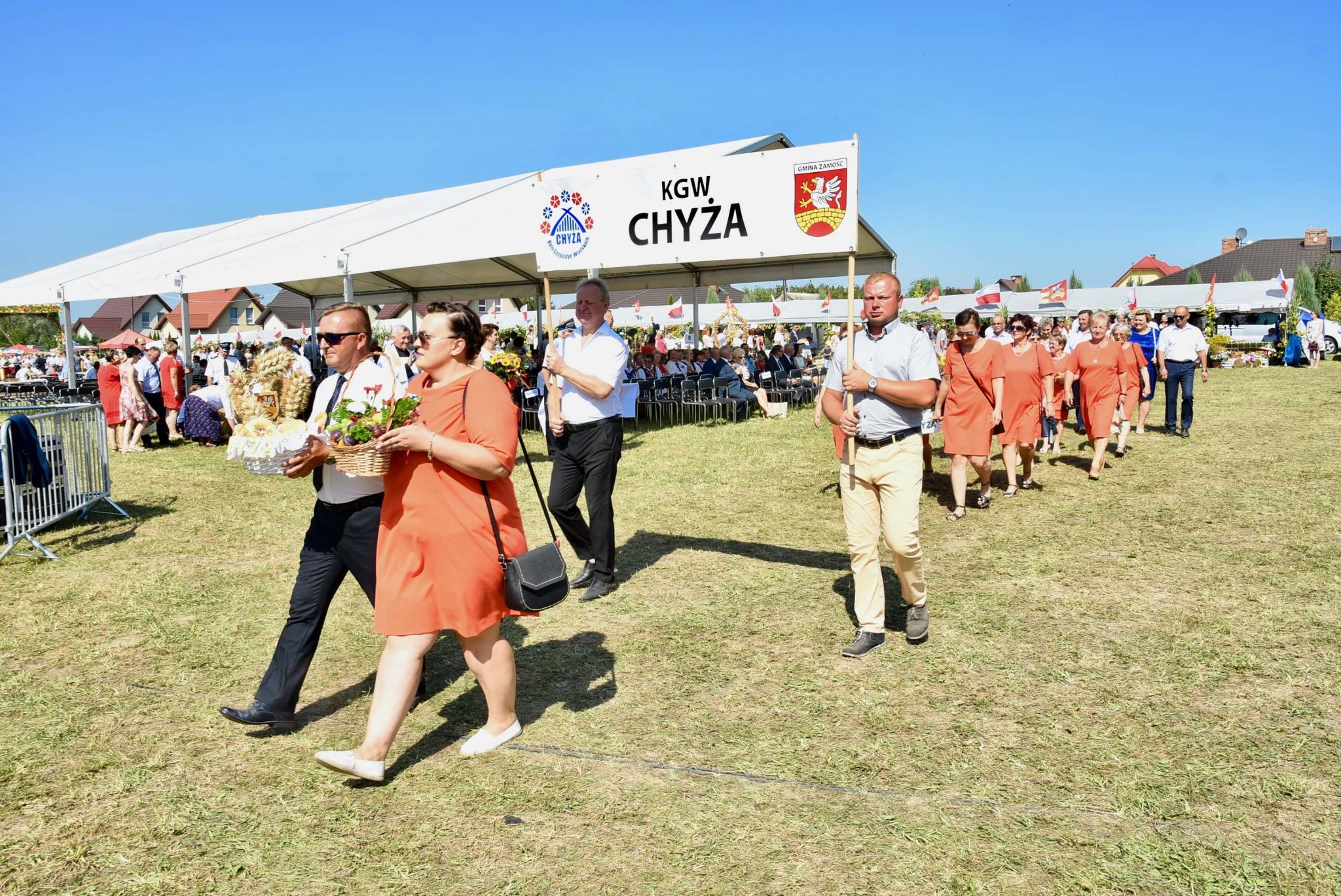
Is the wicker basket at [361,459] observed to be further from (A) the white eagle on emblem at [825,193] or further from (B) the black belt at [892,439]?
(A) the white eagle on emblem at [825,193]

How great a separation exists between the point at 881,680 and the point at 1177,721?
1.28m

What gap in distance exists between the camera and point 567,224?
25.8ft

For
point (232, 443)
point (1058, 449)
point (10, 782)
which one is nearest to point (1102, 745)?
point (232, 443)

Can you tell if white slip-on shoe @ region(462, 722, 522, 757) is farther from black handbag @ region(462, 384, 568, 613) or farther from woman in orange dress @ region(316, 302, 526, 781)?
black handbag @ region(462, 384, 568, 613)

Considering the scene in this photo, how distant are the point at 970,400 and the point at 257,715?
6419mm

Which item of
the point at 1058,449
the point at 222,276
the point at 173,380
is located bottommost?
the point at 1058,449

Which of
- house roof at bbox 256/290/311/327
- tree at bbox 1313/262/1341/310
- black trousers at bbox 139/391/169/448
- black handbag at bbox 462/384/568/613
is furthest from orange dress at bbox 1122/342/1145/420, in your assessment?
house roof at bbox 256/290/311/327

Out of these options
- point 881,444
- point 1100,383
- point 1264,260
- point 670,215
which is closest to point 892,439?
point 881,444

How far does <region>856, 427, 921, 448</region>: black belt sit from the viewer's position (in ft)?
15.3

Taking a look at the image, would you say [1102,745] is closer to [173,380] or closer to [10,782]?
[10,782]

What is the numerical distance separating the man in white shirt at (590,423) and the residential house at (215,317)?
61548 mm

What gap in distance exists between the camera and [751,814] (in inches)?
128

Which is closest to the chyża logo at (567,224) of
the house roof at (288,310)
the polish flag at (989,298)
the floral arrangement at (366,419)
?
the floral arrangement at (366,419)

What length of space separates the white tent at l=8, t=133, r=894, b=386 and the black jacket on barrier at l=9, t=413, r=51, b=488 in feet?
15.6
